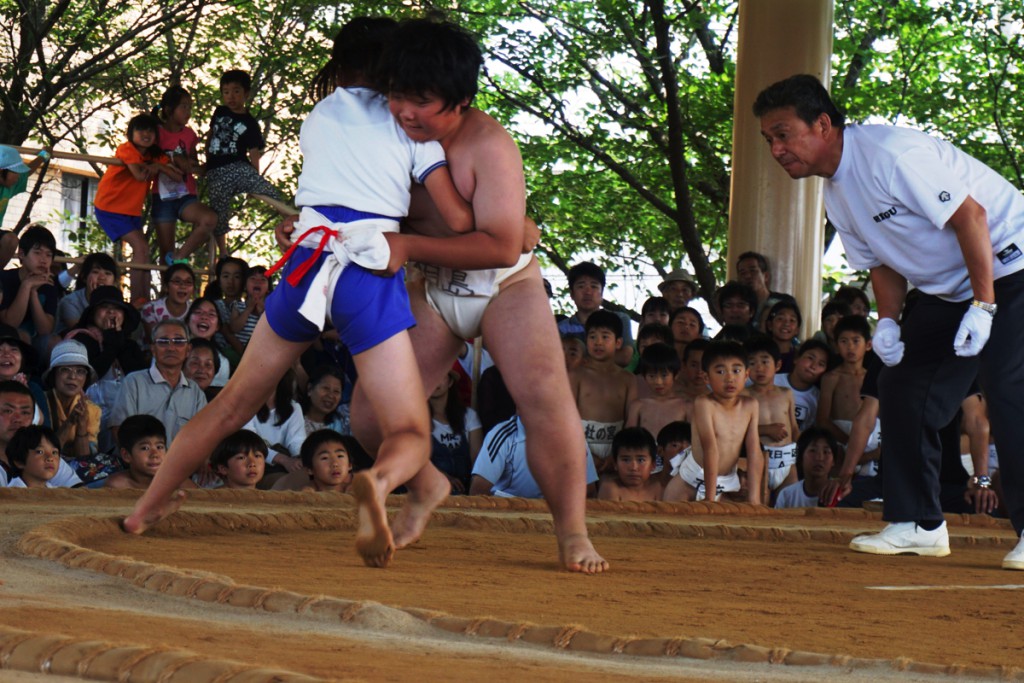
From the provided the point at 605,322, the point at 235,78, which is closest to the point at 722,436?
the point at 605,322

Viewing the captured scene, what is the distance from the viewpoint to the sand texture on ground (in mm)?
1616

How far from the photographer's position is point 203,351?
5402mm

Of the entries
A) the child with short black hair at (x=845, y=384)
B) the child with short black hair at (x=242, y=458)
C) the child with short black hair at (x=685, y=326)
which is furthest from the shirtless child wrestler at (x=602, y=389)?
the child with short black hair at (x=242, y=458)

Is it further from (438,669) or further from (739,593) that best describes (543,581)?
(438,669)

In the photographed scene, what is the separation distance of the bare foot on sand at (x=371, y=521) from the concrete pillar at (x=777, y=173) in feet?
A: 17.6

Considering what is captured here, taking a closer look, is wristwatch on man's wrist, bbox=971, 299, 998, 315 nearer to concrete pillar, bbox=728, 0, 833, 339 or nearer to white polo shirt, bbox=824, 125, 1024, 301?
white polo shirt, bbox=824, 125, 1024, 301

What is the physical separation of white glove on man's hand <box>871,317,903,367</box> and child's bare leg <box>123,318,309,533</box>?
138 cm

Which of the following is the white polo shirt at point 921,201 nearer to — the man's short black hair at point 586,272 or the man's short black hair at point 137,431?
the man's short black hair at point 137,431

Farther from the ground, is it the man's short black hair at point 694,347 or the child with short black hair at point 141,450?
the man's short black hair at point 694,347

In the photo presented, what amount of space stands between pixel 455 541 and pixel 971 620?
4.47 ft

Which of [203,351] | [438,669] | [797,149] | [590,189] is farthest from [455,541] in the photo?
[590,189]

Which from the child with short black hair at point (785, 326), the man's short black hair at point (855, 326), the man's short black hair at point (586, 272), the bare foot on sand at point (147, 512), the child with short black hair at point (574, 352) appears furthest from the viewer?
the man's short black hair at point (586, 272)

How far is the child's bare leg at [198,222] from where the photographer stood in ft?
22.2

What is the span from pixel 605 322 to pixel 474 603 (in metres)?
3.49
